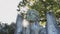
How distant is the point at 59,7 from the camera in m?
15.5

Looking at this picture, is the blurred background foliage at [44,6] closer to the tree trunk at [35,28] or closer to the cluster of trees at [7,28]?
the cluster of trees at [7,28]

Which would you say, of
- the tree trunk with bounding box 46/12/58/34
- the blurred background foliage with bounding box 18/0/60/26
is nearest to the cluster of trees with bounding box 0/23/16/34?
the blurred background foliage with bounding box 18/0/60/26

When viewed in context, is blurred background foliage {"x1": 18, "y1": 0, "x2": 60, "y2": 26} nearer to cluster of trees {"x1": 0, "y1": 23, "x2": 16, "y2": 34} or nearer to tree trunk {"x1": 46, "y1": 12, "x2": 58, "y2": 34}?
cluster of trees {"x1": 0, "y1": 23, "x2": 16, "y2": 34}

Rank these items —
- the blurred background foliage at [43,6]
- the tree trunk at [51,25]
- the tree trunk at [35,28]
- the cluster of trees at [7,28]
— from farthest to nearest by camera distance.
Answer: the cluster of trees at [7,28] < the blurred background foliage at [43,6] < the tree trunk at [35,28] < the tree trunk at [51,25]

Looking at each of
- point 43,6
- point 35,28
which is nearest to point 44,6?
point 43,6

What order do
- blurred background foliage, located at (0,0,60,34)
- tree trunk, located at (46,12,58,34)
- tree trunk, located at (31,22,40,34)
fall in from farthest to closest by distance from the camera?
blurred background foliage, located at (0,0,60,34) → tree trunk, located at (31,22,40,34) → tree trunk, located at (46,12,58,34)

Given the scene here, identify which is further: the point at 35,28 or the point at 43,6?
the point at 43,6

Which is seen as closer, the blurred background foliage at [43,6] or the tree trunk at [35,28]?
the tree trunk at [35,28]

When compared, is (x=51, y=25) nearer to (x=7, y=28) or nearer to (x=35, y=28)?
(x=35, y=28)

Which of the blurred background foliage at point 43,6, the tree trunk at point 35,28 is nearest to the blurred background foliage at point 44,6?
the blurred background foliage at point 43,6

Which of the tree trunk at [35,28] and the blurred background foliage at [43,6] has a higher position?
the blurred background foliage at [43,6]

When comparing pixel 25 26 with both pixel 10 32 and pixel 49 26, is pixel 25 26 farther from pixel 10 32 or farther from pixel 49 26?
pixel 10 32

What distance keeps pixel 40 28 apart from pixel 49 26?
309 mm

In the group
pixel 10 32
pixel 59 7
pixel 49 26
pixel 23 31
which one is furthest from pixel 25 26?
pixel 10 32
